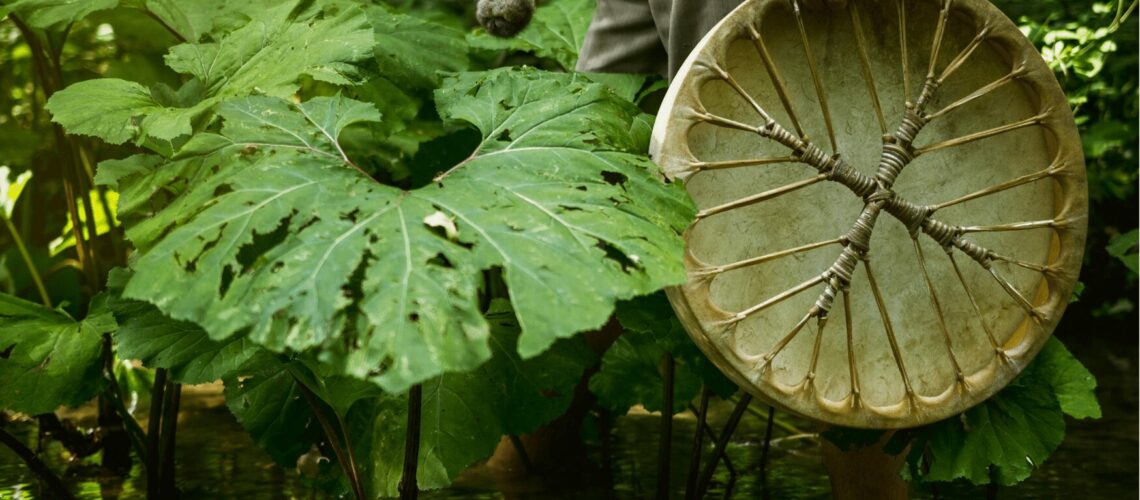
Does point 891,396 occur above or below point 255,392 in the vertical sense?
above

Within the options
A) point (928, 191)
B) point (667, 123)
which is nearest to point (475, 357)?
point (667, 123)

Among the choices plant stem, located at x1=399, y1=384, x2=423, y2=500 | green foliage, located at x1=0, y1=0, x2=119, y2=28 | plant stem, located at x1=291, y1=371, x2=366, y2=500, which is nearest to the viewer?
plant stem, located at x1=399, y1=384, x2=423, y2=500

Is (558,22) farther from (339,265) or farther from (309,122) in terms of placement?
(339,265)

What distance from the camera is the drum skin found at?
5.65 feet

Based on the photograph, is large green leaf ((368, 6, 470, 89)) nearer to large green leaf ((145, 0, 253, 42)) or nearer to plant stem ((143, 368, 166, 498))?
large green leaf ((145, 0, 253, 42))

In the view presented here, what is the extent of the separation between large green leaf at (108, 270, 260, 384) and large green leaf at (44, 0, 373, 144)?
285mm

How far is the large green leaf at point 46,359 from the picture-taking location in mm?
1945

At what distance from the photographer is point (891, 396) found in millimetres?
1831

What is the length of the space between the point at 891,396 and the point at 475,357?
32.6 inches

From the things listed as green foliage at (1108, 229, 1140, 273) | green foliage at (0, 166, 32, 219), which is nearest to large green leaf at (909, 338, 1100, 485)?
green foliage at (1108, 229, 1140, 273)

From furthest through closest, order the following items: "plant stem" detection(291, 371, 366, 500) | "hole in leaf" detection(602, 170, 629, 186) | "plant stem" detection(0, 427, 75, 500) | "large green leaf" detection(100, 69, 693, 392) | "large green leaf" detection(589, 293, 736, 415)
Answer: "large green leaf" detection(589, 293, 736, 415), "plant stem" detection(0, 427, 75, 500), "plant stem" detection(291, 371, 366, 500), "hole in leaf" detection(602, 170, 629, 186), "large green leaf" detection(100, 69, 693, 392)

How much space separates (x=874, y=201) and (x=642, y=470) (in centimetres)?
113

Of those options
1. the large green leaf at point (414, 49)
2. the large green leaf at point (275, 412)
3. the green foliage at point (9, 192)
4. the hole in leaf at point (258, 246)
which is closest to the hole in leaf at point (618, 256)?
the hole in leaf at point (258, 246)

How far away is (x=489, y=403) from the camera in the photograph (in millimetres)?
1879
